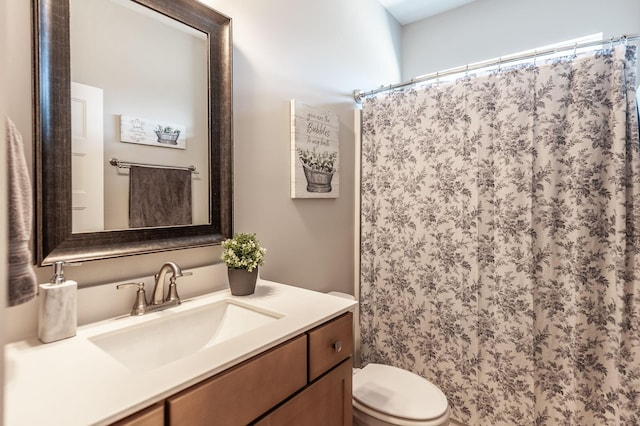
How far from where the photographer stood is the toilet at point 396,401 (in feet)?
4.47

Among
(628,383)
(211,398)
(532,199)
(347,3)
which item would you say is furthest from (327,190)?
(628,383)

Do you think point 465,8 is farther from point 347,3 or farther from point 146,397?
point 146,397

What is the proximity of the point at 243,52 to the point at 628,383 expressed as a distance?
7.40 feet

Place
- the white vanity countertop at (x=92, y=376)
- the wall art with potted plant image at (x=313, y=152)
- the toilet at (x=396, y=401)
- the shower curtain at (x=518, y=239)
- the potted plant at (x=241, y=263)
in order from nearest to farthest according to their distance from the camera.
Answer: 1. the white vanity countertop at (x=92, y=376)
2. the potted plant at (x=241, y=263)
3. the toilet at (x=396, y=401)
4. the shower curtain at (x=518, y=239)
5. the wall art with potted plant image at (x=313, y=152)

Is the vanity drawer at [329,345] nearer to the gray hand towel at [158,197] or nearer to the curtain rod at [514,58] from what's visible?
the gray hand towel at [158,197]

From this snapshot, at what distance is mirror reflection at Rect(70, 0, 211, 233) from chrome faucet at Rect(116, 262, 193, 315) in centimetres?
18

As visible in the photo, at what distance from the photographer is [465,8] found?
8.00 ft

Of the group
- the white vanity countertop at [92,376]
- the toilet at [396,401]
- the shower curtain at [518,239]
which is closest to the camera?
the white vanity countertop at [92,376]

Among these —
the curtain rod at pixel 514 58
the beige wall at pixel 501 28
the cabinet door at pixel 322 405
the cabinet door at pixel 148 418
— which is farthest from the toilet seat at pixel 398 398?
the beige wall at pixel 501 28

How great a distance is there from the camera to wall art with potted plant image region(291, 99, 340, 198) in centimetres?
171

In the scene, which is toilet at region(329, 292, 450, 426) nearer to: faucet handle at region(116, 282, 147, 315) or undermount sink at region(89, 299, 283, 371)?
undermount sink at region(89, 299, 283, 371)

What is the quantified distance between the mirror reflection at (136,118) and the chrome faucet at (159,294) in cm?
18

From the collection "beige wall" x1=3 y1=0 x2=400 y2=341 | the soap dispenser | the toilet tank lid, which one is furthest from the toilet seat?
the soap dispenser

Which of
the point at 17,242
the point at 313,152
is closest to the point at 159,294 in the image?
the point at 17,242
